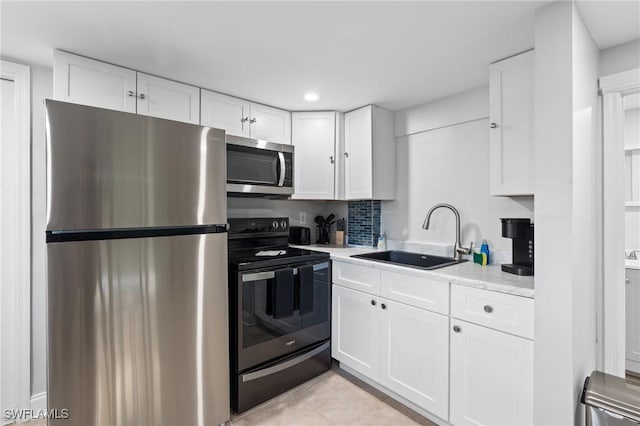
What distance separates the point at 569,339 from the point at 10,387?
10.1 feet

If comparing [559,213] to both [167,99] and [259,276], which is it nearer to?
[259,276]

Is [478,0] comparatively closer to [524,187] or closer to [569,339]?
[524,187]

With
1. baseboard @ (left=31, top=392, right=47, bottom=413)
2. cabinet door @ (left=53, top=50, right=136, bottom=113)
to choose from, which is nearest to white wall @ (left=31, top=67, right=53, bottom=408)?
baseboard @ (left=31, top=392, right=47, bottom=413)

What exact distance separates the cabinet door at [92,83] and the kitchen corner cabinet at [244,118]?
0.48 m

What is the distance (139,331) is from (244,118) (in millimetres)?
1676

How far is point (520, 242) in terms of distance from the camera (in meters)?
1.87

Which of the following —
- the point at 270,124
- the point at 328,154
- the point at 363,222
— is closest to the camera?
the point at 270,124

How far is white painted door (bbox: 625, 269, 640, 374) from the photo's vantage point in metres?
2.27

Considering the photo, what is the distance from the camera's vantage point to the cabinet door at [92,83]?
1.75 meters

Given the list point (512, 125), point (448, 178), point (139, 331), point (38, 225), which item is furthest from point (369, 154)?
point (38, 225)

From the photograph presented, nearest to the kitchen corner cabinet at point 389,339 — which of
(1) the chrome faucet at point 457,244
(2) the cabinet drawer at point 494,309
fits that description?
(2) the cabinet drawer at point 494,309

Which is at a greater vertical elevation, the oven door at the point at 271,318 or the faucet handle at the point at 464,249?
the faucet handle at the point at 464,249

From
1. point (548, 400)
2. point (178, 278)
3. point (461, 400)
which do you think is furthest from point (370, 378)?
point (178, 278)

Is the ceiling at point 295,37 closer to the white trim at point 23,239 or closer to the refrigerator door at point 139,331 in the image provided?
the white trim at point 23,239
